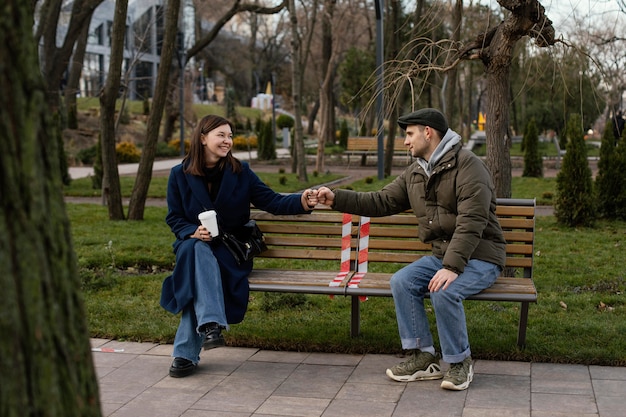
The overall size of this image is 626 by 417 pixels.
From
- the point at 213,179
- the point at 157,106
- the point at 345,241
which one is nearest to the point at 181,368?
the point at 213,179

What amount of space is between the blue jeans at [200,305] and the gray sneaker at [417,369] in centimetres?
99

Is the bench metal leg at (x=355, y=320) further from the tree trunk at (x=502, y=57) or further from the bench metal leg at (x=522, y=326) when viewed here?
the tree trunk at (x=502, y=57)

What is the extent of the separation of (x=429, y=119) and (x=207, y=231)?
1409 mm

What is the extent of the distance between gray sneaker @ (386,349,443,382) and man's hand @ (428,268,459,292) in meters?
0.40

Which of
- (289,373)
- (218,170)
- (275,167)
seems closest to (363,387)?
(289,373)

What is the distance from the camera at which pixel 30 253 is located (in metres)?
2.21

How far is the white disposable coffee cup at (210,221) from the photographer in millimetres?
5109

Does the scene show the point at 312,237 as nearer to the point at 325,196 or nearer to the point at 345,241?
the point at 345,241

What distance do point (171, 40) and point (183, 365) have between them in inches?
278

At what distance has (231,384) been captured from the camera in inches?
196

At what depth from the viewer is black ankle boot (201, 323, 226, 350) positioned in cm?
495

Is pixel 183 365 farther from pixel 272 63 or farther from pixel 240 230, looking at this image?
pixel 272 63

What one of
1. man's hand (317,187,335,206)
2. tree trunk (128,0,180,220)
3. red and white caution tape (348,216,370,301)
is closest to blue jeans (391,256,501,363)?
man's hand (317,187,335,206)

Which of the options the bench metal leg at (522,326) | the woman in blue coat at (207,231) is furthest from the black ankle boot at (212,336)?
the bench metal leg at (522,326)
